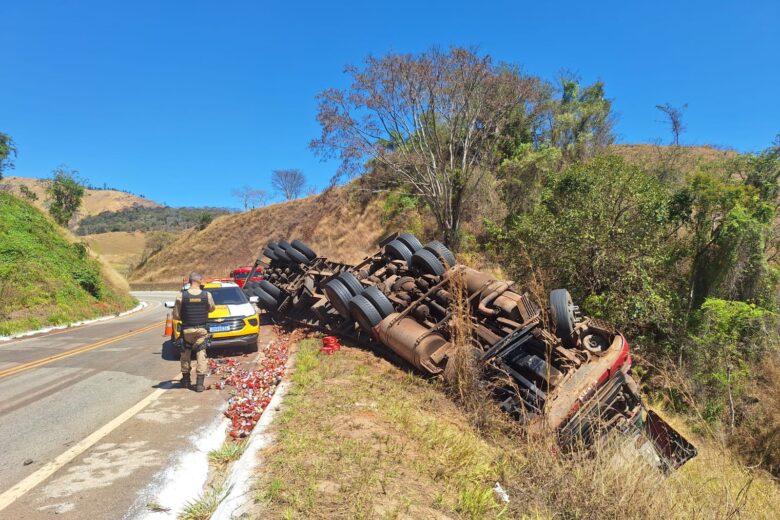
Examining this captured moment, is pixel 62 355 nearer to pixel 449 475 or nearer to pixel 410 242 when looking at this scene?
pixel 410 242

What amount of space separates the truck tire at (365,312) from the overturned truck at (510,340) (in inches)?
0.8

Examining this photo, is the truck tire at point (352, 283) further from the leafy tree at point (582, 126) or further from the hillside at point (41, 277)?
the leafy tree at point (582, 126)

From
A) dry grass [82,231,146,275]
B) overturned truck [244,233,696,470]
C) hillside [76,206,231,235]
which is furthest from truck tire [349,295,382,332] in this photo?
hillside [76,206,231,235]

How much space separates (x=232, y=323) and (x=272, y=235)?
126 feet

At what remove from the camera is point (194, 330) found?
673 cm

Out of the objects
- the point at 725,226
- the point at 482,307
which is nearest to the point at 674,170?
the point at 725,226

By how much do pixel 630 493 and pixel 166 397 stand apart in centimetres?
606

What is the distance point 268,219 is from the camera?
1884 inches

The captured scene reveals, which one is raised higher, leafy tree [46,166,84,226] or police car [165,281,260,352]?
leafy tree [46,166,84,226]

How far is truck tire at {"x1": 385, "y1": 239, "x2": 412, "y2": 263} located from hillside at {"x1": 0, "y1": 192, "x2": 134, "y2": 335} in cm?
1160

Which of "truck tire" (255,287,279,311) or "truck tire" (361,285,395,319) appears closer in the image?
"truck tire" (361,285,395,319)

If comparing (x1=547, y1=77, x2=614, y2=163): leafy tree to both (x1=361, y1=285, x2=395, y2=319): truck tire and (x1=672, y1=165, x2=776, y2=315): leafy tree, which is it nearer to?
(x1=672, y1=165, x2=776, y2=315): leafy tree

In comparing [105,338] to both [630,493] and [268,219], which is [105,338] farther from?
[268,219]

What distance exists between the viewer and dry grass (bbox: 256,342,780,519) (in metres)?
3.07
